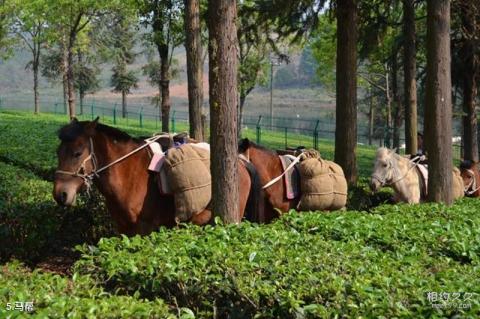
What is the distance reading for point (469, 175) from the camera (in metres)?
14.9

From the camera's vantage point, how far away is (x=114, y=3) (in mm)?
27094

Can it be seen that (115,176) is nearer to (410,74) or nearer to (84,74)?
(410,74)

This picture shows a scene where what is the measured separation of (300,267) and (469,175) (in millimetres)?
11611

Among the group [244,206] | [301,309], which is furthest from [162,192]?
[301,309]

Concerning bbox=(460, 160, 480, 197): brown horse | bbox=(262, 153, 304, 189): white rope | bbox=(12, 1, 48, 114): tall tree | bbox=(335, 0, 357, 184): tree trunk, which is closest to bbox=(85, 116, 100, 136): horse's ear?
bbox=(262, 153, 304, 189): white rope

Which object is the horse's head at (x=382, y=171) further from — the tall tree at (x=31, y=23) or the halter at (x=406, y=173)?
the tall tree at (x=31, y=23)

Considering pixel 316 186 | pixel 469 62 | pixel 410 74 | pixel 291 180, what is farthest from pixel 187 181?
pixel 469 62

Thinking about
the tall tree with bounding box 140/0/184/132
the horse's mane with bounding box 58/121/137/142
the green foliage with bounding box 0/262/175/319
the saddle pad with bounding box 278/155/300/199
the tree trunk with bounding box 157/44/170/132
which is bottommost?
the green foliage with bounding box 0/262/175/319

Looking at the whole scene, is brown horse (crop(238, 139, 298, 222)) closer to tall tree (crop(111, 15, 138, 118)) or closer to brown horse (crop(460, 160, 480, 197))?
brown horse (crop(460, 160, 480, 197))

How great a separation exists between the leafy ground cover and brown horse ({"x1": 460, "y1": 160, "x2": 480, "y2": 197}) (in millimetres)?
8087

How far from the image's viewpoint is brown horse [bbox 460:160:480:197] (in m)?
14.7

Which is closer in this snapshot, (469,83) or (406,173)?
(406,173)

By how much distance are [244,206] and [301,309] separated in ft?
13.3

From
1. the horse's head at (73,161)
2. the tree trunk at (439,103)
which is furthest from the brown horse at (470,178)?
the horse's head at (73,161)
